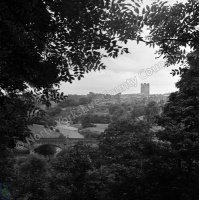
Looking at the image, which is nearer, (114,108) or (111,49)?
(111,49)

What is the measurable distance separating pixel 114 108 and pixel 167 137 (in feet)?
398

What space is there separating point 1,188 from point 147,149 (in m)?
8.74

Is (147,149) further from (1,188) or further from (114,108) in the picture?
(114,108)

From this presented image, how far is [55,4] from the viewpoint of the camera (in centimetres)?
411

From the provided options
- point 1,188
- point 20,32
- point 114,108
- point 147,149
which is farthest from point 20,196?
point 114,108

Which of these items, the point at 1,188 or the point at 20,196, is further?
the point at 20,196

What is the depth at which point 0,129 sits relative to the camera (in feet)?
17.8

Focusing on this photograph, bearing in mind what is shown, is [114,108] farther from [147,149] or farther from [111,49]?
[111,49]

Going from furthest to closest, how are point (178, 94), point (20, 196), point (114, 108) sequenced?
point (114, 108) < point (20, 196) < point (178, 94)

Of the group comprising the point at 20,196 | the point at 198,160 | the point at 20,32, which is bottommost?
the point at 20,196

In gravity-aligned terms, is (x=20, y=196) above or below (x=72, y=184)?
below

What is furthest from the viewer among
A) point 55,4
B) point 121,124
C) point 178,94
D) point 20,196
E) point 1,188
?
point 121,124

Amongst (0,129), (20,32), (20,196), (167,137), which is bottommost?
(20,196)

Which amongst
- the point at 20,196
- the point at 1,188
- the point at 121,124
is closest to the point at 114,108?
the point at 121,124
